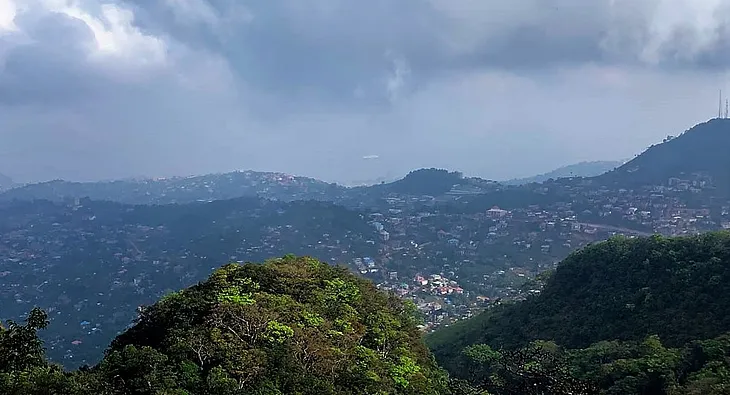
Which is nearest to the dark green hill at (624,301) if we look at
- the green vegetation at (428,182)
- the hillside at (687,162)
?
the hillside at (687,162)

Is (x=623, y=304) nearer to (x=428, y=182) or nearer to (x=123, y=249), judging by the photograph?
(x=123, y=249)

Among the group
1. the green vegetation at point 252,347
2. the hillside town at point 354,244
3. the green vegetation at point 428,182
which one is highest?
the green vegetation at point 428,182

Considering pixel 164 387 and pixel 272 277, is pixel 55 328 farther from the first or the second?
pixel 164 387

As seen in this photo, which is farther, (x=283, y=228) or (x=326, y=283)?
(x=283, y=228)

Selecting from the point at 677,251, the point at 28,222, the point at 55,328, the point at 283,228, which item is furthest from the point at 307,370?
the point at 28,222

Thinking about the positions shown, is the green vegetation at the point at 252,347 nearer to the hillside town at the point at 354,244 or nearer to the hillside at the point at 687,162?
the hillside town at the point at 354,244

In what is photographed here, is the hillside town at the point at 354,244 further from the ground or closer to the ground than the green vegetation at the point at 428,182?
closer to the ground

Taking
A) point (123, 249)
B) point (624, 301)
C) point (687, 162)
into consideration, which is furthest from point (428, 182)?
point (624, 301)
